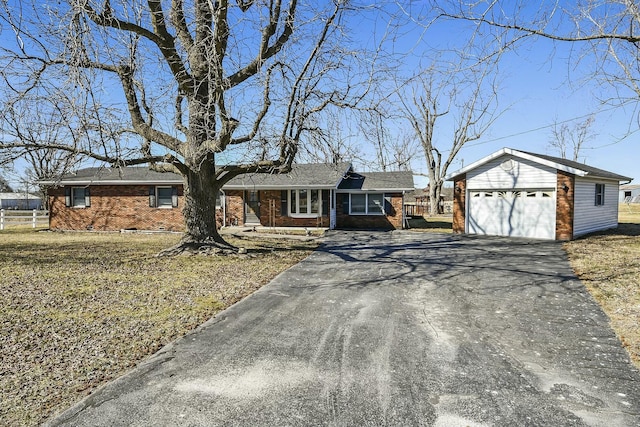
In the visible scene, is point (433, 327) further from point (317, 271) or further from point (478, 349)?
point (317, 271)

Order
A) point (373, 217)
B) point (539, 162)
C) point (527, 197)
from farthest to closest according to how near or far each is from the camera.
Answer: point (373, 217) → point (527, 197) → point (539, 162)

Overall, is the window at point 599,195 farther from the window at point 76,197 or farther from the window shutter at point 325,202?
the window at point 76,197

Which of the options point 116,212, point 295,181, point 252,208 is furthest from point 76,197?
point 295,181

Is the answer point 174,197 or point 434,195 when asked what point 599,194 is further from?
point 174,197

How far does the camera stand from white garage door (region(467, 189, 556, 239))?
15.7 meters

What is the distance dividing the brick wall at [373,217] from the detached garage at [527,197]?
A: 3.17 m

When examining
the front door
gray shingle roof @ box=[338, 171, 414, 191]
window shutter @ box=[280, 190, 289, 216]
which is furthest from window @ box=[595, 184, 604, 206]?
the front door

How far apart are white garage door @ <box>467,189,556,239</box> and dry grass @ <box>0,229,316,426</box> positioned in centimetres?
972

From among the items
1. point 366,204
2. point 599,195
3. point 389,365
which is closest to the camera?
point 389,365

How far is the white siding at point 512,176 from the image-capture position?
51.2 feet

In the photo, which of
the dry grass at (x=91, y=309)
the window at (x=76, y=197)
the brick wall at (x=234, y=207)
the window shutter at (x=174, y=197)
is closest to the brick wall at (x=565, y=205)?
the dry grass at (x=91, y=309)

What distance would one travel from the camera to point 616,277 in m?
8.19

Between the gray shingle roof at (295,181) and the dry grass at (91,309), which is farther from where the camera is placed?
the gray shingle roof at (295,181)

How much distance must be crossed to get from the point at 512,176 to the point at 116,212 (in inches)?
759
